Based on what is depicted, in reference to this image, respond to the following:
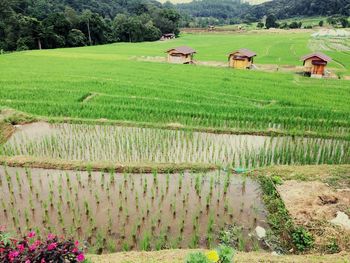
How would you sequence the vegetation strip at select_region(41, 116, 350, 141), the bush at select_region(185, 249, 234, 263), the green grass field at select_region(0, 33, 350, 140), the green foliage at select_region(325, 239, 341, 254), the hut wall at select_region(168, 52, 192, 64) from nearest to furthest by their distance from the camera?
the bush at select_region(185, 249, 234, 263), the green foliage at select_region(325, 239, 341, 254), the vegetation strip at select_region(41, 116, 350, 141), the green grass field at select_region(0, 33, 350, 140), the hut wall at select_region(168, 52, 192, 64)

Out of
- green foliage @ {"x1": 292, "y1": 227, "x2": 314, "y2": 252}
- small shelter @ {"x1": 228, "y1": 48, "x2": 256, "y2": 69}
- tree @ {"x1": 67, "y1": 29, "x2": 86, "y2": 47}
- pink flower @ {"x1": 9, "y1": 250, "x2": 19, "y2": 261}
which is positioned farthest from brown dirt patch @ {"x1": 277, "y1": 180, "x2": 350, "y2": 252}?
tree @ {"x1": 67, "y1": 29, "x2": 86, "y2": 47}

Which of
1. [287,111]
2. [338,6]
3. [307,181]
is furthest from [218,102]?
[338,6]

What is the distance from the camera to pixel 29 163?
9.33 m

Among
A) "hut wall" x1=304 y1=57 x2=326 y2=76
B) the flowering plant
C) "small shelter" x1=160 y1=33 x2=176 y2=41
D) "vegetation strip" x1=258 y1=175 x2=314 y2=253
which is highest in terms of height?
"small shelter" x1=160 y1=33 x2=176 y2=41

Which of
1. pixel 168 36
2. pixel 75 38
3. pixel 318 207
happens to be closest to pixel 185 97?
pixel 318 207

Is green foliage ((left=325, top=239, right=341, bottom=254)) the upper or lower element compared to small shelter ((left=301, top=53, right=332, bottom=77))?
lower

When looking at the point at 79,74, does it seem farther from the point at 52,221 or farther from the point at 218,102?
the point at 52,221

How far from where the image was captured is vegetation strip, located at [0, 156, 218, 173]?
9.09m

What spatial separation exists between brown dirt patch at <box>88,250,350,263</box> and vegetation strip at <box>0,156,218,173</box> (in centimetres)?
367

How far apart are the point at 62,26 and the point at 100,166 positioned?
152ft

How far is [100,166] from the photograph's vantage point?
9125 millimetres

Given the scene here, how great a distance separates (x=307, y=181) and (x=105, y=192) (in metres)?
5.18

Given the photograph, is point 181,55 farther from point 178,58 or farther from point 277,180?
point 277,180

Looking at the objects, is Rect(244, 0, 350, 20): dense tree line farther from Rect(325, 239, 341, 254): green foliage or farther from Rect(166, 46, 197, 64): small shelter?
Rect(325, 239, 341, 254): green foliage
